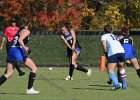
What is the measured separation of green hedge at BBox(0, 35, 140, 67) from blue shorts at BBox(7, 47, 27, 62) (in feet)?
46.2

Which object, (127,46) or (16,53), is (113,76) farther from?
(16,53)

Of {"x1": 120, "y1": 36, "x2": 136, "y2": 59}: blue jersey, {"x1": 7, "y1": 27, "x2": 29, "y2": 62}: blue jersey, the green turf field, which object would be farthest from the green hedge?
{"x1": 7, "y1": 27, "x2": 29, "y2": 62}: blue jersey

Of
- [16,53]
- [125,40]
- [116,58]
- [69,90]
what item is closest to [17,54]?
[16,53]

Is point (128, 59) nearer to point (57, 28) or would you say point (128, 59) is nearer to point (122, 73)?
point (122, 73)

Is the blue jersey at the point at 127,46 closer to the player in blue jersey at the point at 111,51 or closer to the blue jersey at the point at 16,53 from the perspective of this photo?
the player in blue jersey at the point at 111,51

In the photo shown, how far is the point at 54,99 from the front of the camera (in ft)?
41.2

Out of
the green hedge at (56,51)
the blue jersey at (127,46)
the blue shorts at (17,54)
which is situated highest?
the blue shorts at (17,54)

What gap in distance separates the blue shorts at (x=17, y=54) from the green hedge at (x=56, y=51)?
14.1m

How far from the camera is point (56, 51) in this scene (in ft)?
91.0

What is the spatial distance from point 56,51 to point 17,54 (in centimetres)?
1433

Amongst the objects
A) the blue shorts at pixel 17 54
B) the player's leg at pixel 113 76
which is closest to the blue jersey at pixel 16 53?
the blue shorts at pixel 17 54

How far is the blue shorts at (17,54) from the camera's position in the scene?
43.9 feet

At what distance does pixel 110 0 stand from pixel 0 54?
1511cm

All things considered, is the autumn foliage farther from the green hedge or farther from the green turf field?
the green turf field
